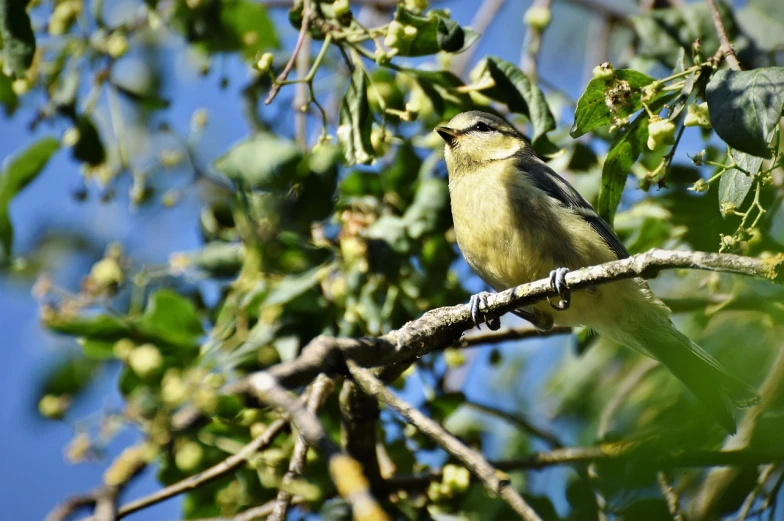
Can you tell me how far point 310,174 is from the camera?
Result: 328cm

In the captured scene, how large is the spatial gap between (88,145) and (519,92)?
2.04 metres

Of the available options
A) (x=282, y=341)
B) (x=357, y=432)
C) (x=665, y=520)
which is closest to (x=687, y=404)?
(x=665, y=520)

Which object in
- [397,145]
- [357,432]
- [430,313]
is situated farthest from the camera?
[397,145]

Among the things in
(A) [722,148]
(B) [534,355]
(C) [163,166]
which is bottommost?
(B) [534,355]

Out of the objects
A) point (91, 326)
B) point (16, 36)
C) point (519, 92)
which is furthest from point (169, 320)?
point (519, 92)

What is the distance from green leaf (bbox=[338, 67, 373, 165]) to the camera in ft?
9.53

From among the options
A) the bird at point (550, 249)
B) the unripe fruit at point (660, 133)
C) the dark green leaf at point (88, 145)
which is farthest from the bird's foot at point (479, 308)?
the dark green leaf at point (88, 145)

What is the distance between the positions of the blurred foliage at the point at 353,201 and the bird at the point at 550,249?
0.38 feet

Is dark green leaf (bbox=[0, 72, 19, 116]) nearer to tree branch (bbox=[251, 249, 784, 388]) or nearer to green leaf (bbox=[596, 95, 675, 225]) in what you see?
tree branch (bbox=[251, 249, 784, 388])

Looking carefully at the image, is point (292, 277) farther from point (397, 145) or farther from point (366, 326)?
point (397, 145)

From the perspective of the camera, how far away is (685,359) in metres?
3.36

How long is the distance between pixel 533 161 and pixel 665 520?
2208 millimetres

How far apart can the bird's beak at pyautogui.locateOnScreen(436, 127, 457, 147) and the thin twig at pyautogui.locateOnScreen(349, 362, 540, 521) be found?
1840 mm

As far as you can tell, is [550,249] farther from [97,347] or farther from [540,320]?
[97,347]
